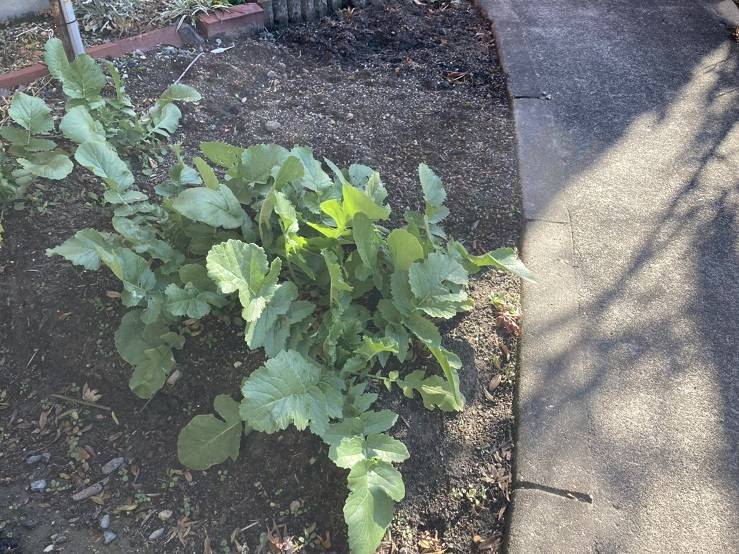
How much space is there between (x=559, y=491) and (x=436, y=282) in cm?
78

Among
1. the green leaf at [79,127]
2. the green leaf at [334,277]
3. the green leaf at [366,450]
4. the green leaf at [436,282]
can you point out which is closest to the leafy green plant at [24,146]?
the green leaf at [79,127]

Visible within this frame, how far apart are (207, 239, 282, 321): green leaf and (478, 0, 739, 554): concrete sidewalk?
1008mm

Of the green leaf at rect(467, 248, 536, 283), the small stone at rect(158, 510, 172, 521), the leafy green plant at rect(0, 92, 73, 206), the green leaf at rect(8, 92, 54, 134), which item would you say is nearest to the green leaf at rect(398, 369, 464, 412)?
the green leaf at rect(467, 248, 536, 283)

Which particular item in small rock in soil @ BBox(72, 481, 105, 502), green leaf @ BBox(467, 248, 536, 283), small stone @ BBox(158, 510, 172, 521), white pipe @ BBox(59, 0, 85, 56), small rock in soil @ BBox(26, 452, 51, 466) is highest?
white pipe @ BBox(59, 0, 85, 56)

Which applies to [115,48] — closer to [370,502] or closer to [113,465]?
[113,465]

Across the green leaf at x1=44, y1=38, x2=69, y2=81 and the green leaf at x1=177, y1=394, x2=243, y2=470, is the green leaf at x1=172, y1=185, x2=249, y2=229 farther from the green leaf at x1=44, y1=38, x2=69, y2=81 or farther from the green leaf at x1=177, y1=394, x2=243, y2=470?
the green leaf at x1=44, y1=38, x2=69, y2=81

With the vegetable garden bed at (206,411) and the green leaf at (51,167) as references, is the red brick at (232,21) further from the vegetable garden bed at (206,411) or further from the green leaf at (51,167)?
the green leaf at (51,167)

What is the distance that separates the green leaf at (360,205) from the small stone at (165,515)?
1.11 m

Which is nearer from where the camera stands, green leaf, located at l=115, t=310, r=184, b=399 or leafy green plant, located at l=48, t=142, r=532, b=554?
leafy green plant, located at l=48, t=142, r=532, b=554

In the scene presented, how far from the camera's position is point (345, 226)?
230 cm

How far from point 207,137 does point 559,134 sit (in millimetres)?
1844

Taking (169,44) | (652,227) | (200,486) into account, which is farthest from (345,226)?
(169,44)

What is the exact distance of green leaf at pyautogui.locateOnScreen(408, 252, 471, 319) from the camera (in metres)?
2.19

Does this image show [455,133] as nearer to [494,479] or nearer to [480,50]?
[480,50]
